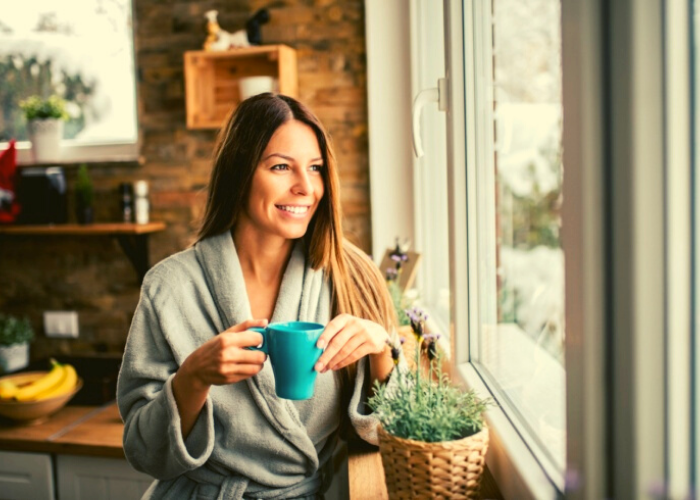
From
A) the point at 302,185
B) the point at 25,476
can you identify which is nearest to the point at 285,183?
the point at 302,185

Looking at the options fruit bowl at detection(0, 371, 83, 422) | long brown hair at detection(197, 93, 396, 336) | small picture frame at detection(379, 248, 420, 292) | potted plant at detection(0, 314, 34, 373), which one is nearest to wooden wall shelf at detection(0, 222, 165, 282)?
potted plant at detection(0, 314, 34, 373)

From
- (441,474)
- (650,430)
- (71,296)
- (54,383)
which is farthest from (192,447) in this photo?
(71,296)

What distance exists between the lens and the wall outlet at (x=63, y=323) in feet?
9.89

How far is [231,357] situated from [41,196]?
2252 mm

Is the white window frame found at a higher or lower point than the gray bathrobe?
higher

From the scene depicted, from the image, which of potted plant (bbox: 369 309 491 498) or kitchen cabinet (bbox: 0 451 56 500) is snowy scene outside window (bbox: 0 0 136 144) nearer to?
kitchen cabinet (bbox: 0 451 56 500)

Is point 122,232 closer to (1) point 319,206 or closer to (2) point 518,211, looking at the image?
(1) point 319,206

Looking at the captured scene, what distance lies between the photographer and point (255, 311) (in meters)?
1.42

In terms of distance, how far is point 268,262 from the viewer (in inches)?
57.2

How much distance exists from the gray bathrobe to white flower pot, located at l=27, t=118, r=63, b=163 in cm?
186

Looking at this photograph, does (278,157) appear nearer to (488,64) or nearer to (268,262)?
(268,262)

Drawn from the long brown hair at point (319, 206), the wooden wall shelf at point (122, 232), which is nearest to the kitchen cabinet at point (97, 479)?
the wooden wall shelf at point (122, 232)

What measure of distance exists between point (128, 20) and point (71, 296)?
1.28 metres

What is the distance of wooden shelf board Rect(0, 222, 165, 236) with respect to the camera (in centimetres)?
277
